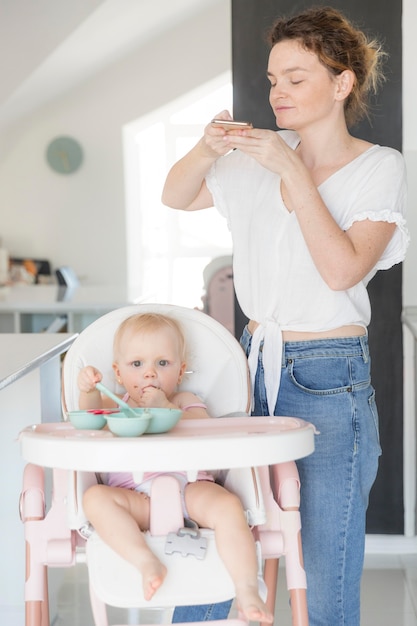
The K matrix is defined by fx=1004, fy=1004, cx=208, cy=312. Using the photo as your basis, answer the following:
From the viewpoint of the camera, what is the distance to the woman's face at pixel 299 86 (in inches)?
71.4

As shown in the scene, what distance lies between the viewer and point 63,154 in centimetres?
372

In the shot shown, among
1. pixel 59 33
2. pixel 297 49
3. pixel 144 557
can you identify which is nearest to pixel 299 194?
pixel 297 49

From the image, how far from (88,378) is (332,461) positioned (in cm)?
47

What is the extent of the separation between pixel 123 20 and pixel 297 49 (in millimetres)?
1949

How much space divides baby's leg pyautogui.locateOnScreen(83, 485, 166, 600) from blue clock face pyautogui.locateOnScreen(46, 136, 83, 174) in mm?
2208

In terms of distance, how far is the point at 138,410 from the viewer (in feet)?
5.41

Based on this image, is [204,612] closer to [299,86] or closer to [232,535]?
[232,535]

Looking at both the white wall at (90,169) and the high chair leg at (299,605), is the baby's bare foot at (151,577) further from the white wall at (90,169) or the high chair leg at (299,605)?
the white wall at (90,169)

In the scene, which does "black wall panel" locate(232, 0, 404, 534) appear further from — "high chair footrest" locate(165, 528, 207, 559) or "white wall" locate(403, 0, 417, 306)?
"high chair footrest" locate(165, 528, 207, 559)

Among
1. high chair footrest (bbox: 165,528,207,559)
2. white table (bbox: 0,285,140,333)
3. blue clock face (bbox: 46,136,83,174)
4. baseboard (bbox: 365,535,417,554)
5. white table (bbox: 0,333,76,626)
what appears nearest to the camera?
high chair footrest (bbox: 165,528,207,559)

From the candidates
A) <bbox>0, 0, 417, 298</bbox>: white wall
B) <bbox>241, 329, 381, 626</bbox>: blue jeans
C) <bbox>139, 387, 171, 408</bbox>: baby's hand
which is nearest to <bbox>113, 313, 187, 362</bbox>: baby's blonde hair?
<bbox>139, 387, 171, 408</bbox>: baby's hand

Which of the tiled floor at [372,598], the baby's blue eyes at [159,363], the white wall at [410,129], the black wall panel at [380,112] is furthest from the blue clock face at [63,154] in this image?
the baby's blue eyes at [159,363]

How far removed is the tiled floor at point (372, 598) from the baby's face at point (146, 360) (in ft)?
3.67

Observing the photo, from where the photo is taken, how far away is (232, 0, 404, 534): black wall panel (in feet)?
10.0
